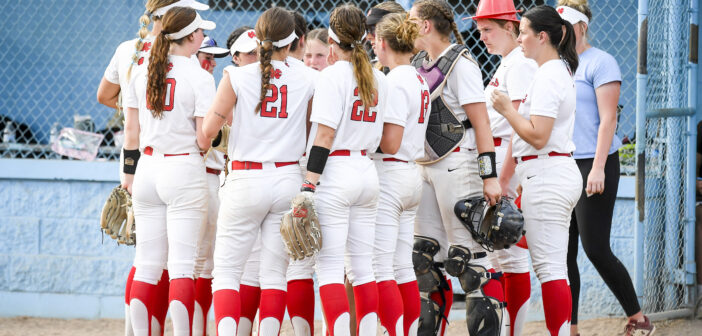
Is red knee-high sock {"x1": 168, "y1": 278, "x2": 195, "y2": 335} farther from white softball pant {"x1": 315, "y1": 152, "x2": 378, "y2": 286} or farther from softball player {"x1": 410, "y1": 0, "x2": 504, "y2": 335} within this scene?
softball player {"x1": 410, "y1": 0, "x2": 504, "y2": 335}

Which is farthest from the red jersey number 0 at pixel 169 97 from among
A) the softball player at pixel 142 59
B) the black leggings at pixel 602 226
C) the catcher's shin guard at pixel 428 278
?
the black leggings at pixel 602 226

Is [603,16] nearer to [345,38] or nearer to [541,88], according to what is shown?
[541,88]

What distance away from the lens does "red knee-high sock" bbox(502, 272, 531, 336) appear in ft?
14.6

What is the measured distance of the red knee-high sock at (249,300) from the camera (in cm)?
428

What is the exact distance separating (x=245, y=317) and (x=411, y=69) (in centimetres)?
143

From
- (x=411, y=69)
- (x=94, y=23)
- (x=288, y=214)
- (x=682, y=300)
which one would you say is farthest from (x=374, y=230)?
(x=94, y=23)

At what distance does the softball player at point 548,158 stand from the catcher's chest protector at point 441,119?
0.22m

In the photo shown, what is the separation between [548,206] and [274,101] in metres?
1.34

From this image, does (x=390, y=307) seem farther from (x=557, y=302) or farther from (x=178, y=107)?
(x=178, y=107)

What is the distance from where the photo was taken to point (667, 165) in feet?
19.4

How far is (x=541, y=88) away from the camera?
3994 millimetres

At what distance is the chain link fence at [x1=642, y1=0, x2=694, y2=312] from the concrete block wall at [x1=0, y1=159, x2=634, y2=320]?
235 cm

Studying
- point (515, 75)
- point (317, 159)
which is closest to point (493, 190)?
point (515, 75)

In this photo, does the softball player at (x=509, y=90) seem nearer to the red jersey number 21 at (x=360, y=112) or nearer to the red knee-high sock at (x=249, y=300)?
the red jersey number 21 at (x=360, y=112)
